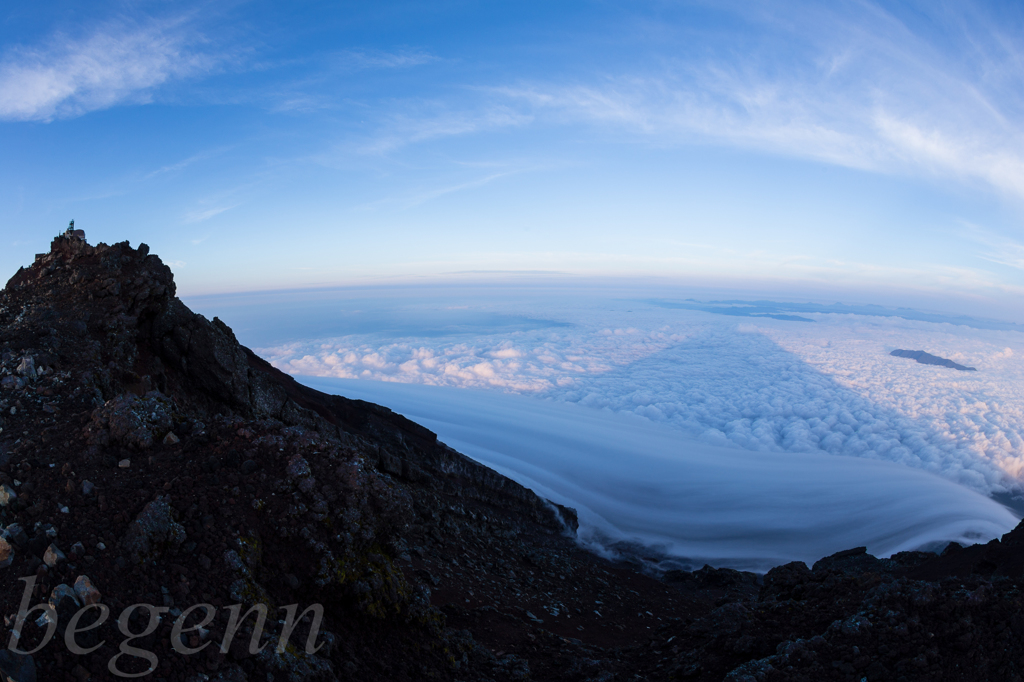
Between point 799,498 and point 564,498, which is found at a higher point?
point 564,498

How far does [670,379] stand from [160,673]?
116218 millimetres

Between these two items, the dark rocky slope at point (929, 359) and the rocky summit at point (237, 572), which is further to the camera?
the dark rocky slope at point (929, 359)

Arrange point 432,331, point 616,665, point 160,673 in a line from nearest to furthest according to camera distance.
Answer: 1. point 160,673
2. point 616,665
3. point 432,331

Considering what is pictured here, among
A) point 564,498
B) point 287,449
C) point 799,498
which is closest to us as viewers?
point 287,449

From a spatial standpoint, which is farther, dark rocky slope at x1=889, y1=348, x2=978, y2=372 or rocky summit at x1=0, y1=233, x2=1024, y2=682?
dark rocky slope at x1=889, y1=348, x2=978, y2=372

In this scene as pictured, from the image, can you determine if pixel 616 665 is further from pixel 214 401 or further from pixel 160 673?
pixel 214 401

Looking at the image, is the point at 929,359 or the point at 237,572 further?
the point at 929,359

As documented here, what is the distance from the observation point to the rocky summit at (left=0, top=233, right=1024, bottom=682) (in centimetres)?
366

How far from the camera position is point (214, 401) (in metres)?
10.8

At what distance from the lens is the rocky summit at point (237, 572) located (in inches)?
144

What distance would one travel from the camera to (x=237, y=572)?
14.1 feet

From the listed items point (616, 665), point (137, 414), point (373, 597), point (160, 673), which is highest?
point (137, 414)

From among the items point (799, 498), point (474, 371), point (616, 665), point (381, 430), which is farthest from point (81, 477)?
point (474, 371)

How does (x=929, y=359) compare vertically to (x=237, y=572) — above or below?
below
